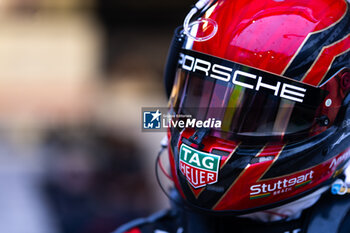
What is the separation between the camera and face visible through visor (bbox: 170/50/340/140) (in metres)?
1.26

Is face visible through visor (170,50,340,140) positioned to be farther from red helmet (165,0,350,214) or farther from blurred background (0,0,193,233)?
blurred background (0,0,193,233)

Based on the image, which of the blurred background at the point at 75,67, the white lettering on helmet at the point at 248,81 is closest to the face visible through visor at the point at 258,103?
the white lettering on helmet at the point at 248,81

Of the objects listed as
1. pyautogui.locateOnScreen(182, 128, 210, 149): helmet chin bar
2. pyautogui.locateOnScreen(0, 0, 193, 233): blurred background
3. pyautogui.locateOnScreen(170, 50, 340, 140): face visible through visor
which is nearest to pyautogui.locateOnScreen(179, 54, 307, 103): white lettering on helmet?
pyautogui.locateOnScreen(170, 50, 340, 140): face visible through visor

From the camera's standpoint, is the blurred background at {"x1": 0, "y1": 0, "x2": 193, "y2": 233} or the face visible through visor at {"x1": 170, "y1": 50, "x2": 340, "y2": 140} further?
the blurred background at {"x1": 0, "y1": 0, "x2": 193, "y2": 233}

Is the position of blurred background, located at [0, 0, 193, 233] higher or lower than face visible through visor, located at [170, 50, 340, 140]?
lower

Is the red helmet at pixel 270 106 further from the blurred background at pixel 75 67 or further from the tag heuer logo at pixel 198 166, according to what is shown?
the blurred background at pixel 75 67

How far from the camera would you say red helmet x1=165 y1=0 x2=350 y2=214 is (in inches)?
50.0

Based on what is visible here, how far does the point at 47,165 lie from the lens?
462 centimetres

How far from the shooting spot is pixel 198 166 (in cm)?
132

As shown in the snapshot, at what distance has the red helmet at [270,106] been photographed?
1.27 meters

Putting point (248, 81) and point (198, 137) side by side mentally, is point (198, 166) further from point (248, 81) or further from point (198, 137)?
point (248, 81)

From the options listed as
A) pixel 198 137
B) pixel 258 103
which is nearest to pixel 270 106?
pixel 258 103

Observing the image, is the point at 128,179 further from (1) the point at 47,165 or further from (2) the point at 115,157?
(1) the point at 47,165

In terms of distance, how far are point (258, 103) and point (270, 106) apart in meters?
0.03
